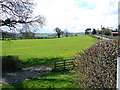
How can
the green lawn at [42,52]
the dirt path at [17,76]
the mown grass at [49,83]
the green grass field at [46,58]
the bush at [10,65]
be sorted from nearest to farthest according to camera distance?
the mown grass at [49,83], the green grass field at [46,58], the dirt path at [17,76], the bush at [10,65], the green lawn at [42,52]

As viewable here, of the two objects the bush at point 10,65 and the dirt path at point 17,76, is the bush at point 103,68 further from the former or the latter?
the bush at point 10,65

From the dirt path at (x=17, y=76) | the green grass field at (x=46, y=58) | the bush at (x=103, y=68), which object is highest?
the bush at (x=103, y=68)

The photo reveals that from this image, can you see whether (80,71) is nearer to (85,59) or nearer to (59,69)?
(85,59)

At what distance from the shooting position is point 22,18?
1858 cm

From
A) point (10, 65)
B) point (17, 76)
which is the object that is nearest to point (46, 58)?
point (10, 65)

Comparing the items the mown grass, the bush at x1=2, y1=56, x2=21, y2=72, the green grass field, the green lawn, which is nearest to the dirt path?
the green grass field

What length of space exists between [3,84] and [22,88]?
217cm

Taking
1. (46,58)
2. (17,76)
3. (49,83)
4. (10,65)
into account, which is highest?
(10,65)

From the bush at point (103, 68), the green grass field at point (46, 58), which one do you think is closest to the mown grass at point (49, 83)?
the green grass field at point (46, 58)

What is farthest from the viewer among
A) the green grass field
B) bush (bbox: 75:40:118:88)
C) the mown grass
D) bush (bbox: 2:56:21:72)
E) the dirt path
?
bush (bbox: 2:56:21:72)

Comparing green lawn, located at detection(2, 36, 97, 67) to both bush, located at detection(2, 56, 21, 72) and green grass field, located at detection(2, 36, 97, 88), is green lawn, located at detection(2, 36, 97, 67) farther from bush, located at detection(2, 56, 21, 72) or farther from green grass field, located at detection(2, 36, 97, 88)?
bush, located at detection(2, 56, 21, 72)

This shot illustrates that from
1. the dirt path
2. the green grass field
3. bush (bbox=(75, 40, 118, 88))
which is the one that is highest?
bush (bbox=(75, 40, 118, 88))

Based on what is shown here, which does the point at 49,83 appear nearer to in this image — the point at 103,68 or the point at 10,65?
the point at 103,68

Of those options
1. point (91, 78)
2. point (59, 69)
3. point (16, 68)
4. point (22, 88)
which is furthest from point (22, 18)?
point (91, 78)
